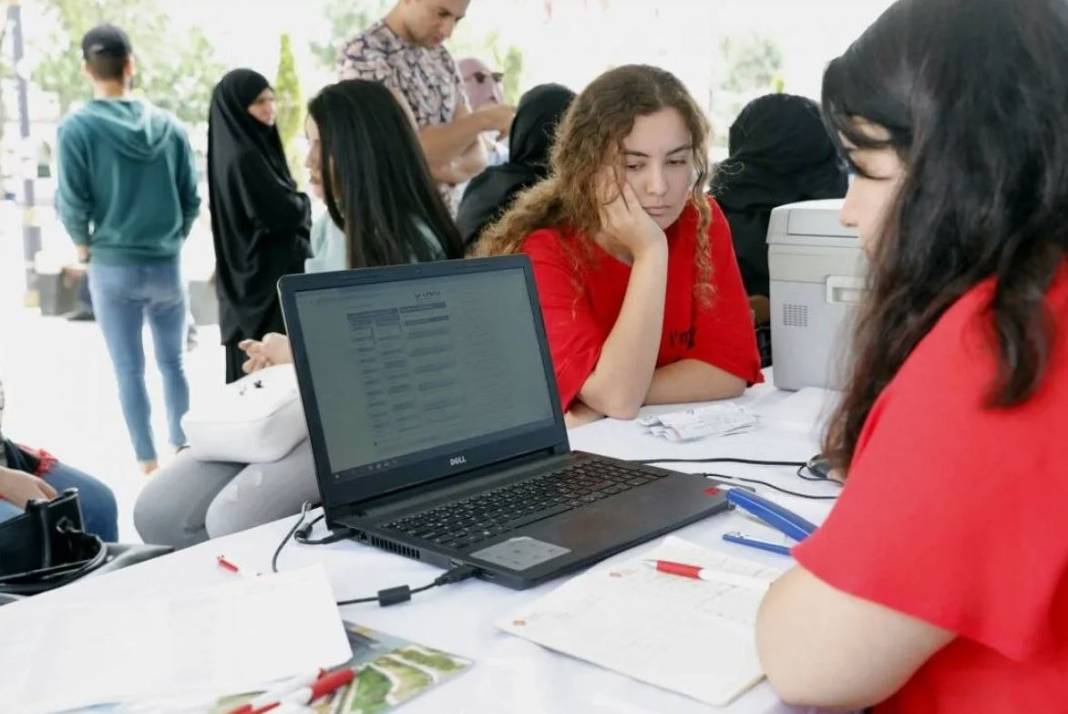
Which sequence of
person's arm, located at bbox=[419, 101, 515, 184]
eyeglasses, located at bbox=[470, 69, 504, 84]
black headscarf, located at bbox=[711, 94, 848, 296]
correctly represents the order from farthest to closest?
eyeglasses, located at bbox=[470, 69, 504, 84]
black headscarf, located at bbox=[711, 94, 848, 296]
person's arm, located at bbox=[419, 101, 515, 184]

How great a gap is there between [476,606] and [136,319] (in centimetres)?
303

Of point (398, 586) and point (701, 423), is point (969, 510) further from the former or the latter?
point (701, 423)

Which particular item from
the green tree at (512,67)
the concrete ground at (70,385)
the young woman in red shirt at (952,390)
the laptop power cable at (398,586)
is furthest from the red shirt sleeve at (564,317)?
the green tree at (512,67)

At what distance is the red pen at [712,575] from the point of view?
94 cm

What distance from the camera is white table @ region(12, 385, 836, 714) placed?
0.77 metres

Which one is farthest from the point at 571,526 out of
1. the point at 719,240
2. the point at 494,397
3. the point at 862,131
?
the point at 719,240

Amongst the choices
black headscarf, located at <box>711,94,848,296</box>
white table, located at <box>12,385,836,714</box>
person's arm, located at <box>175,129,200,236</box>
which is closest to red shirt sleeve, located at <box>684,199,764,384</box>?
white table, located at <box>12,385,836,714</box>

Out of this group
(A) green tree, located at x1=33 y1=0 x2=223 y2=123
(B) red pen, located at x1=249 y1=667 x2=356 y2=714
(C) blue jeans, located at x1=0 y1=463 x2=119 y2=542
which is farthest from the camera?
(A) green tree, located at x1=33 y1=0 x2=223 y2=123

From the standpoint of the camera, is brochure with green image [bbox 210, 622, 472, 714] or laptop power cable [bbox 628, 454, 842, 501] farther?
laptop power cable [bbox 628, 454, 842, 501]

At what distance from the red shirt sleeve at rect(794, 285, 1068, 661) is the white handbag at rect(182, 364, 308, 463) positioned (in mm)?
1192

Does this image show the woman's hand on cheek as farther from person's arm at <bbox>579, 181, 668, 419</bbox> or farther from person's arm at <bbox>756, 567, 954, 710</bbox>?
person's arm at <bbox>756, 567, 954, 710</bbox>

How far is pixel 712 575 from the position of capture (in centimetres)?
96

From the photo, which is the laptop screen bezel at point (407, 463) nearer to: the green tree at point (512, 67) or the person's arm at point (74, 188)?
the person's arm at point (74, 188)

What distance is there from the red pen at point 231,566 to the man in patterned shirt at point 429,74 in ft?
5.93
